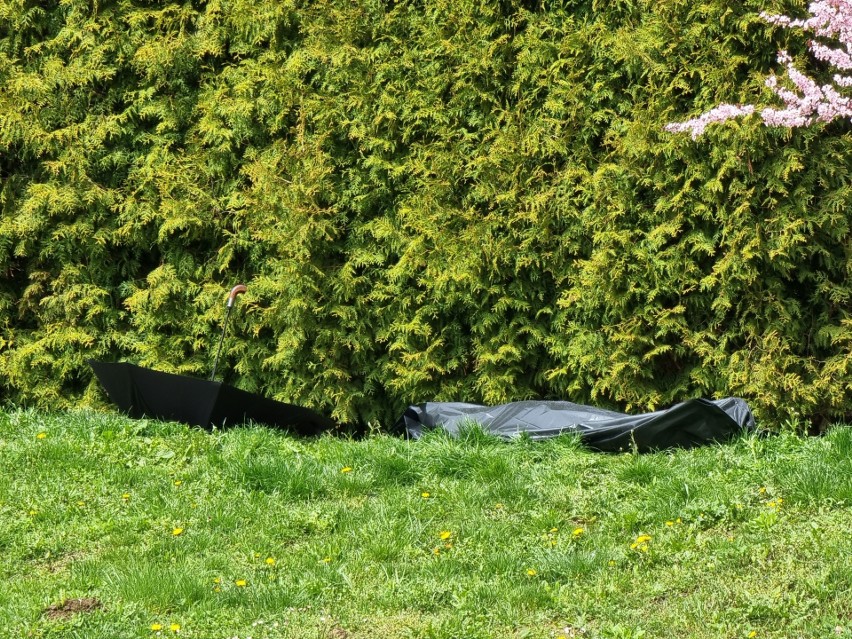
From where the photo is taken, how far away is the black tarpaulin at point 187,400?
566 cm

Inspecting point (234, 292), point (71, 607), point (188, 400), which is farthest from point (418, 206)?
point (71, 607)

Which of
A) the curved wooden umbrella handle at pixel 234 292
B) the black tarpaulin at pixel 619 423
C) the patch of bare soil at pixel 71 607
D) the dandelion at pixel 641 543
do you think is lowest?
the black tarpaulin at pixel 619 423

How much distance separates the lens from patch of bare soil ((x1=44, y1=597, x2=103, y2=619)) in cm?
346

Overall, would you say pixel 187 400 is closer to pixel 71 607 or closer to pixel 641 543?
pixel 71 607

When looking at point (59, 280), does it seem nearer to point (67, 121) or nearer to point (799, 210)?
point (67, 121)

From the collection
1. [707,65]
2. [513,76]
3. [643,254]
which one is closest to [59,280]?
[513,76]

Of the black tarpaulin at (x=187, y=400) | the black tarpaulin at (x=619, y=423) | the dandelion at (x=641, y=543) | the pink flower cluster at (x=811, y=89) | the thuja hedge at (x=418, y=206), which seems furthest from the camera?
the black tarpaulin at (x=187, y=400)

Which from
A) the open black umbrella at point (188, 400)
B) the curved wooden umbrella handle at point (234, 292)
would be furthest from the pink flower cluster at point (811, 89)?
the open black umbrella at point (188, 400)

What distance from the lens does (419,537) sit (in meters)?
4.11

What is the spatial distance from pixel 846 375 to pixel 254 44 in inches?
173

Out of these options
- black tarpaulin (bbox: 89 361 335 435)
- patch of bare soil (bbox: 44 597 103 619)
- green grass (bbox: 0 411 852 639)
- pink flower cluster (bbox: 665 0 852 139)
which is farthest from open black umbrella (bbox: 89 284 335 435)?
pink flower cluster (bbox: 665 0 852 139)

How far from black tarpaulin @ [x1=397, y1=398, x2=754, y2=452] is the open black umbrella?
93 cm

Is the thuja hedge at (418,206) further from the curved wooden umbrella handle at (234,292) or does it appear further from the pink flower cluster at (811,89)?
the curved wooden umbrella handle at (234,292)

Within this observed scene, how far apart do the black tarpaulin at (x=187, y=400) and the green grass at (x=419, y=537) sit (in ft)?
0.76
